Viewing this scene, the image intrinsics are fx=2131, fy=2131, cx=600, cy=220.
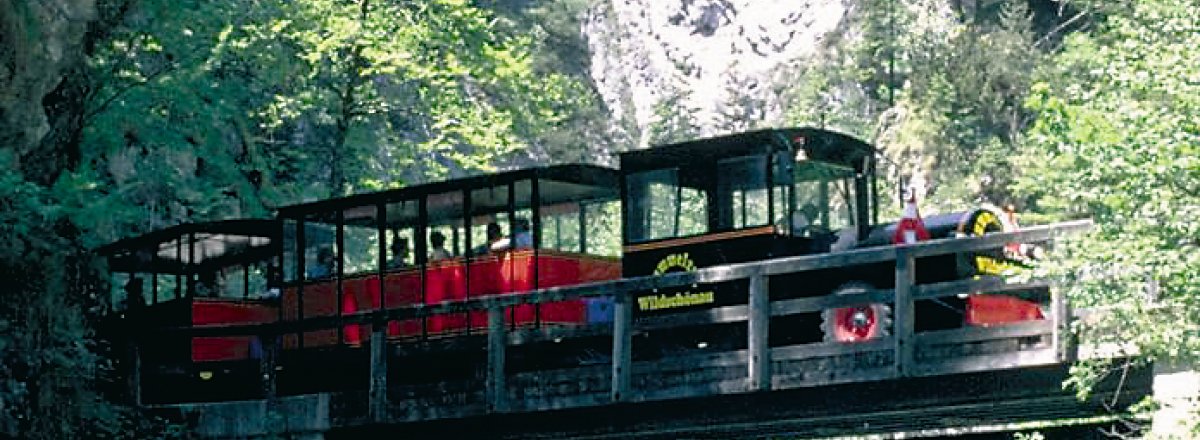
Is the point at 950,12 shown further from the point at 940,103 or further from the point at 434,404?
the point at 434,404

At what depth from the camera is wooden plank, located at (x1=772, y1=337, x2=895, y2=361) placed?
1861 centimetres

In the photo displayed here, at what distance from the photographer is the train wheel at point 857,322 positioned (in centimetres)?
2089

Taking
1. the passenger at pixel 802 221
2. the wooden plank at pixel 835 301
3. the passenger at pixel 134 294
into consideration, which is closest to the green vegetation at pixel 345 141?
the passenger at pixel 134 294

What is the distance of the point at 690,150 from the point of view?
76.8 ft

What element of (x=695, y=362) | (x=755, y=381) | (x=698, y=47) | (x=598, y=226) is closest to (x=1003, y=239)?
(x=755, y=381)

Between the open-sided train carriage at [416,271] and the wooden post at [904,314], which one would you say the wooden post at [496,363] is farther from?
the wooden post at [904,314]

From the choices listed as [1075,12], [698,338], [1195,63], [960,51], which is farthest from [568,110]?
[1195,63]

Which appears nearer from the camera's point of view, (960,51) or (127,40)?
(127,40)

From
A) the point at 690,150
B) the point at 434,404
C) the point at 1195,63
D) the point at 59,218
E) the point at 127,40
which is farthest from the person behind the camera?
the point at 127,40

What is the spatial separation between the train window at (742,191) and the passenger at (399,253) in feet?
15.5

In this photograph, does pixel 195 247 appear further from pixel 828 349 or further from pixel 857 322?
pixel 828 349

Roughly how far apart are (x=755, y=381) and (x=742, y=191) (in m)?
4.40

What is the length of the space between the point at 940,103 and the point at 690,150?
44.4 meters

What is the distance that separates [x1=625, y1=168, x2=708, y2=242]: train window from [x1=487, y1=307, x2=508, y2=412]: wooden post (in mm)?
2974
